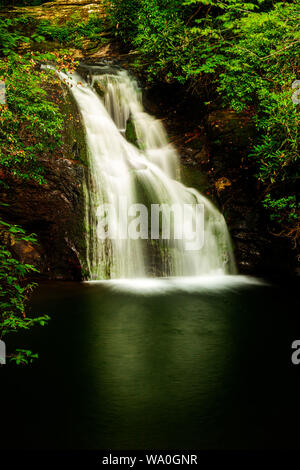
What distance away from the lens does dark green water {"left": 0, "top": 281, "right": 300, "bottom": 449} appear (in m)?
2.93

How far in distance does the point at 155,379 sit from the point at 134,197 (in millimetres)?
5797

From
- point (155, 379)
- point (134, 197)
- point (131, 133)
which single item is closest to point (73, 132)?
point (134, 197)

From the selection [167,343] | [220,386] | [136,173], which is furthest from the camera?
[136,173]

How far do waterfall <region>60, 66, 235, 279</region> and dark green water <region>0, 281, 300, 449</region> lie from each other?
2.27 metres

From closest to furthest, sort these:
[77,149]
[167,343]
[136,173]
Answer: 1. [167,343]
2. [77,149]
3. [136,173]

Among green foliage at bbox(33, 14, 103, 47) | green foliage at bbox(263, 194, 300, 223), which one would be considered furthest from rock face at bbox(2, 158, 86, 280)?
green foliage at bbox(33, 14, 103, 47)

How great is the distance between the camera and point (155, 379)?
3857 mm

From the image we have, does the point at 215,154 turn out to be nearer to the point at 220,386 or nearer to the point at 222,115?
the point at 222,115

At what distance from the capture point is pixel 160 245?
9.00 meters

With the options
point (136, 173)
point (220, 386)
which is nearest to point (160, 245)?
point (136, 173)

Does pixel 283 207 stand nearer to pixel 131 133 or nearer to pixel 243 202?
pixel 243 202

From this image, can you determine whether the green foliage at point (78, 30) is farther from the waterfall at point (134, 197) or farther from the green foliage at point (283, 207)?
the green foliage at point (283, 207)

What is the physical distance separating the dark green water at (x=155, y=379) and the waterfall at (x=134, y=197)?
227cm

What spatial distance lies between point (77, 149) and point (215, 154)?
13.0ft
